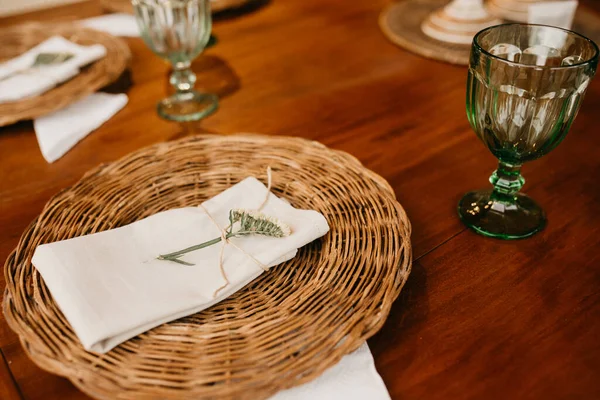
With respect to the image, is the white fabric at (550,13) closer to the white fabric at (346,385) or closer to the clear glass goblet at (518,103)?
the clear glass goblet at (518,103)

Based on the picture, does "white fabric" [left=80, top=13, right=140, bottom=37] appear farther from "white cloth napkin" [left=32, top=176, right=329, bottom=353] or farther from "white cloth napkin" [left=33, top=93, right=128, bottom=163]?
"white cloth napkin" [left=32, top=176, right=329, bottom=353]

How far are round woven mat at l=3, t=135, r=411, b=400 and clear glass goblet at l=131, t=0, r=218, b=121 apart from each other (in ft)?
0.67

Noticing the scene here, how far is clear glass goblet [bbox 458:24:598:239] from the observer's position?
0.56 meters

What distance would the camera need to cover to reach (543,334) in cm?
52

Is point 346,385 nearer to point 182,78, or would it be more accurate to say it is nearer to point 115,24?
point 182,78

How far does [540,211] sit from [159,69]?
29.8 inches

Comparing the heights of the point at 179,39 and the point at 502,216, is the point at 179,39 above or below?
above

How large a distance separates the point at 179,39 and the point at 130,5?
1.41 ft

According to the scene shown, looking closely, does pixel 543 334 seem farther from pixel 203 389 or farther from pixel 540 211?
pixel 203 389

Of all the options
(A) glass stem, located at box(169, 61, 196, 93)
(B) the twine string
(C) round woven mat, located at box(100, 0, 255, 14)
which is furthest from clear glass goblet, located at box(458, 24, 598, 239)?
(C) round woven mat, located at box(100, 0, 255, 14)

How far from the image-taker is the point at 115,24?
3.96ft

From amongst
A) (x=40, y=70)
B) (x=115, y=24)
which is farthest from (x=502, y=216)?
(x=115, y=24)

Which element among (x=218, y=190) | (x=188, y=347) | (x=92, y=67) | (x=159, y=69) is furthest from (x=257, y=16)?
(x=188, y=347)

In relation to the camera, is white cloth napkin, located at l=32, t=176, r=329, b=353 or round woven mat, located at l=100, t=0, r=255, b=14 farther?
round woven mat, located at l=100, t=0, r=255, b=14
